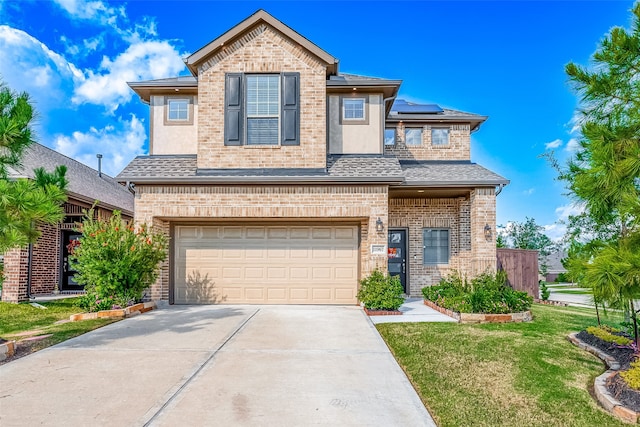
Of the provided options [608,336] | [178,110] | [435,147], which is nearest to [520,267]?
[435,147]

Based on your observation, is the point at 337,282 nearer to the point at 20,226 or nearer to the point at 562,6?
the point at 20,226

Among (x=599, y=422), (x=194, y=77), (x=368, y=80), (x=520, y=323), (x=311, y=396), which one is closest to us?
(x=599, y=422)

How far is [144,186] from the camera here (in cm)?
1106

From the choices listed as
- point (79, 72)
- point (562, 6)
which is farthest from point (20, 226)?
point (79, 72)

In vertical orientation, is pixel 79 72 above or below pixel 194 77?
above

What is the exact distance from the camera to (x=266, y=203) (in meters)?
11.0

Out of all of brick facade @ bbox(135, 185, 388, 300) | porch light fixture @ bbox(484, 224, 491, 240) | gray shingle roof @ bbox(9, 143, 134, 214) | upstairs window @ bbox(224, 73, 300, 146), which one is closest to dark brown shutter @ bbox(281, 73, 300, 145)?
upstairs window @ bbox(224, 73, 300, 146)

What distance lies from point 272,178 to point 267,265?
7.92 ft

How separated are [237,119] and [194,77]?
8.54 feet

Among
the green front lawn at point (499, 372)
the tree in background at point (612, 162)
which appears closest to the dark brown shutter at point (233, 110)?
the green front lawn at point (499, 372)

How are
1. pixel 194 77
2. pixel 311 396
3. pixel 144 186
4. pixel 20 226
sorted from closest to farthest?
pixel 311 396 → pixel 20 226 → pixel 144 186 → pixel 194 77

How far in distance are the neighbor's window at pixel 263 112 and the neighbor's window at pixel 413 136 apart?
190 inches

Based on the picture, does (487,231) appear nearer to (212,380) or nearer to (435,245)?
(435,245)

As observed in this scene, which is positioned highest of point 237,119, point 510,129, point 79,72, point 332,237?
point 79,72
